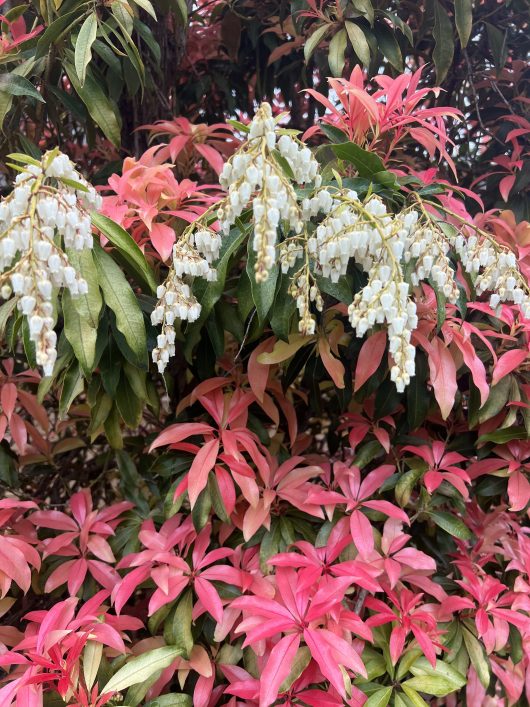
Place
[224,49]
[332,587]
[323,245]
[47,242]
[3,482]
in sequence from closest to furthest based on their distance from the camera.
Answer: [47,242], [323,245], [332,587], [3,482], [224,49]

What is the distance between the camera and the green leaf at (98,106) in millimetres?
1157

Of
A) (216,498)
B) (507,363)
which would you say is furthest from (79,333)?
(507,363)

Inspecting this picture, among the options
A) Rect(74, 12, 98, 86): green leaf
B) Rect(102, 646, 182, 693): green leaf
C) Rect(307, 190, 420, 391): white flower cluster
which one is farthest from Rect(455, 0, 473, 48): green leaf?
Rect(102, 646, 182, 693): green leaf

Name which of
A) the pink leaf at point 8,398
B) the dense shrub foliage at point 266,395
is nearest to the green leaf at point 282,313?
the dense shrub foliage at point 266,395

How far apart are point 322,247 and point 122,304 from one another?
329 mm

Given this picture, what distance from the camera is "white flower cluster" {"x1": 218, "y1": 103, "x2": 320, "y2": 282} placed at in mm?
662

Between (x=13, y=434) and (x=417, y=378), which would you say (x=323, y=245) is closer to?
Answer: (x=417, y=378)

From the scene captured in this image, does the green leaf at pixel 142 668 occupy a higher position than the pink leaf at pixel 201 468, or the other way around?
the pink leaf at pixel 201 468

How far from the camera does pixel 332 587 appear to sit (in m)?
0.92

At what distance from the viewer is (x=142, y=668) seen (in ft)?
3.03

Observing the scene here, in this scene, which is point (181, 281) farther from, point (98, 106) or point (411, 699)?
point (411, 699)

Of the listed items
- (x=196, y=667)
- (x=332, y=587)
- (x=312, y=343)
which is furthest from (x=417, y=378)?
(x=196, y=667)

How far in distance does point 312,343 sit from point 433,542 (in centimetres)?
60

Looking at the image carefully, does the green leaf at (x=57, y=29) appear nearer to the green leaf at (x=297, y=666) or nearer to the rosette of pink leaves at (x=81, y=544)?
the rosette of pink leaves at (x=81, y=544)
